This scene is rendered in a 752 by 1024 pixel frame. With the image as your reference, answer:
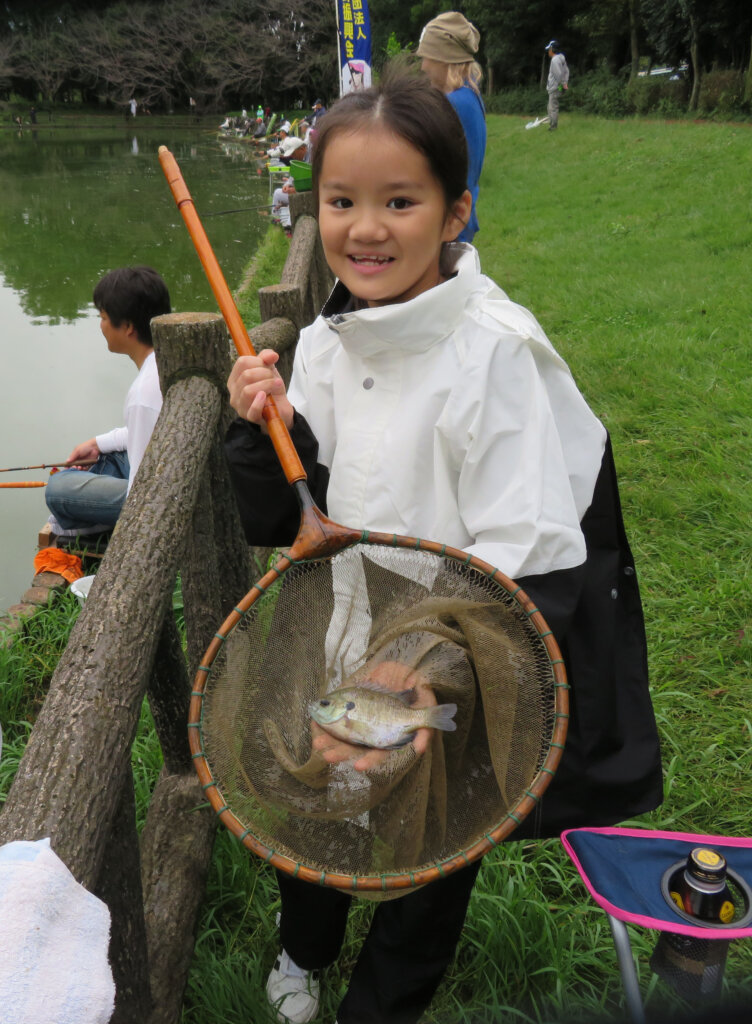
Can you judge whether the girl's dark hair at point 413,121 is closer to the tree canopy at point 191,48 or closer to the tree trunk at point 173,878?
the tree trunk at point 173,878

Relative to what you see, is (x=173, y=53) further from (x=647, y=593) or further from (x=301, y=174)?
(x=647, y=593)

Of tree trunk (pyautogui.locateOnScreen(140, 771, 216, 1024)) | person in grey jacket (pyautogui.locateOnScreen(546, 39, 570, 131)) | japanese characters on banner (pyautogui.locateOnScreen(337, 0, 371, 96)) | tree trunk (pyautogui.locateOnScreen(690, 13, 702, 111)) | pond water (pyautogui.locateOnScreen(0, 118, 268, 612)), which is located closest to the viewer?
tree trunk (pyautogui.locateOnScreen(140, 771, 216, 1024))

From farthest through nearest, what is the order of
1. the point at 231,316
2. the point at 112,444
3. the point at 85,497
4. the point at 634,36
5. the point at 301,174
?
the point at 634,36
the point at 301,174
the point at 112,444
the point at 85,497
the point at 231,316

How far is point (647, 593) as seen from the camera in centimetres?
291

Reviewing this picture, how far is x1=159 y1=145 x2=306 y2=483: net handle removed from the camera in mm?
1346

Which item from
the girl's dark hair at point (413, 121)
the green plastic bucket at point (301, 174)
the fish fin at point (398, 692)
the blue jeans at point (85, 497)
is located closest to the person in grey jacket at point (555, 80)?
the green plastic bucket at point (301, 174)

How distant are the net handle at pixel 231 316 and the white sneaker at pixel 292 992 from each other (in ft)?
3.39

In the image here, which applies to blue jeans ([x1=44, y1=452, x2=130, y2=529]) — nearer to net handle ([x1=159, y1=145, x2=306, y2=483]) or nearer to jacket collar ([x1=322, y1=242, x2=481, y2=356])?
net handle ([x1=159, y1=145, x2=306, y2=483])

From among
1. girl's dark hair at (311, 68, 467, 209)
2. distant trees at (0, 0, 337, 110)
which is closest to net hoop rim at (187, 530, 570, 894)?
girl's dark hair at (311, 68, 467, 209)

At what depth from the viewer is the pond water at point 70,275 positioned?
5594 mm

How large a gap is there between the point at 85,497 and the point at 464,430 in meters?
2.81

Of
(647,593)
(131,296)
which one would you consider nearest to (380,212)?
(647,593)

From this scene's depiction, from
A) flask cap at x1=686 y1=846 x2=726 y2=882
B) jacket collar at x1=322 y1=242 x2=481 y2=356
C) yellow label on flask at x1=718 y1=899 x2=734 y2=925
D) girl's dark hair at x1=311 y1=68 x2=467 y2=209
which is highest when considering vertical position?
girl's dark hair at x1=311 y1=68 x2=467 y2=209

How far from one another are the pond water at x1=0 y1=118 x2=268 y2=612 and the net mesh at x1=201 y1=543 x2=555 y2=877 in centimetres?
318
